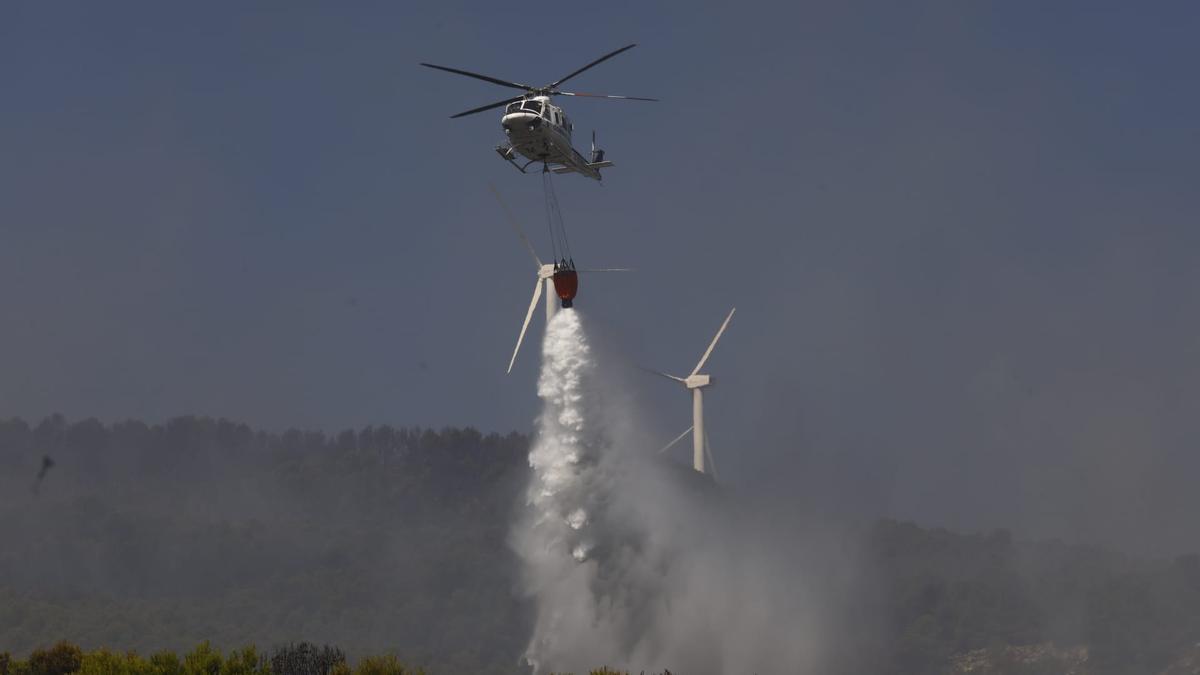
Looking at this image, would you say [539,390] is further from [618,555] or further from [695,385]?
[695,385]

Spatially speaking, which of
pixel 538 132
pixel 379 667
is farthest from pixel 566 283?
pixel 379 667

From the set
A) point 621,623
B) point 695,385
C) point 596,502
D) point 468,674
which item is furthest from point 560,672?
point 468,674

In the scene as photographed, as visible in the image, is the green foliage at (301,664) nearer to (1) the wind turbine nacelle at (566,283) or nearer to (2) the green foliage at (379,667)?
(2) the green foliage at (379,667)

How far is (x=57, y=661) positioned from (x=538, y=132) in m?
42.0

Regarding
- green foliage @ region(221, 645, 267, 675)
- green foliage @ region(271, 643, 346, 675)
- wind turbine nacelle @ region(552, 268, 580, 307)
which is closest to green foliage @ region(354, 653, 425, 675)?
green foliage @ region(271, 643, 346, 675)

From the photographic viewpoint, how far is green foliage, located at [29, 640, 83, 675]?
77.3m

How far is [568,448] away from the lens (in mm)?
107062

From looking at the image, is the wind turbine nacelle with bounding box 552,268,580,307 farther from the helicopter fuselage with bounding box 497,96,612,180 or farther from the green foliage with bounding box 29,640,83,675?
the green foliage with bounding box 29,640,83,675

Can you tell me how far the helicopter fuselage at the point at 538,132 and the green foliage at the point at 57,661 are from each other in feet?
130

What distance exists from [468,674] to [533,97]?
134 meters

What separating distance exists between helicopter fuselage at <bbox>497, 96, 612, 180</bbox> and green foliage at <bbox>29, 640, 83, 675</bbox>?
3951 centimetres

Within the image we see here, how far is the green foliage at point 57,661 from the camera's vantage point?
77312 mm

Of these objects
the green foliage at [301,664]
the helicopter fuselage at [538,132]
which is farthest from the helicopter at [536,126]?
the green foliage at [301,664]

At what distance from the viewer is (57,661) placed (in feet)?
256
